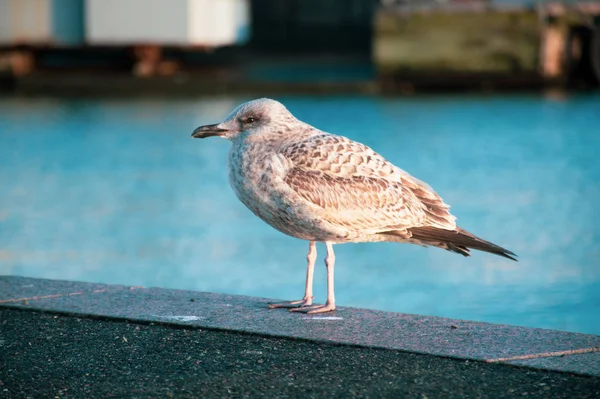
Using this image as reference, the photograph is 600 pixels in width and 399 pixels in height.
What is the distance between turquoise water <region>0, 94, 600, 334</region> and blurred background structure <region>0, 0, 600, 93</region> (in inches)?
204

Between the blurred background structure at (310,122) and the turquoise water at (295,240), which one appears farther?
the blurred background structure at (310,122)

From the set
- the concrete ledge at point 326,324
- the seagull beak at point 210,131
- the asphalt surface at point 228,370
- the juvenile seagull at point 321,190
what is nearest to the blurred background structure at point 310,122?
the concrete ledge at point 326,324

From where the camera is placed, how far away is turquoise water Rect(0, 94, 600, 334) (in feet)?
43.2

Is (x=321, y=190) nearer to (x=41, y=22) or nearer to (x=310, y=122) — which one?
(x=310, y=122)

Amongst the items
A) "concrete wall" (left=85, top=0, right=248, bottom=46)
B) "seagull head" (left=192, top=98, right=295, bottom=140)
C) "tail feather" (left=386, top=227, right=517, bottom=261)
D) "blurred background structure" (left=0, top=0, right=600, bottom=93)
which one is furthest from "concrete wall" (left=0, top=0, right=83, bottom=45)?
"tail feather" (left=386, top=227, right=517, bottom=261)

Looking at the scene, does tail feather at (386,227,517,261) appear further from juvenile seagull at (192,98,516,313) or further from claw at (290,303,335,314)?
claw at (290,303,335,314)

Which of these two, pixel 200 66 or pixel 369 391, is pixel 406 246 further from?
pixel 200 66

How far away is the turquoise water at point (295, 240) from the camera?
13.2 m

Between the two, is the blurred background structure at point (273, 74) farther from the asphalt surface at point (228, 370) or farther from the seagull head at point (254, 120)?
the asphalt surface at point (228, 370)

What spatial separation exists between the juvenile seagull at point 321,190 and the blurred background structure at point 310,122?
6013 mm

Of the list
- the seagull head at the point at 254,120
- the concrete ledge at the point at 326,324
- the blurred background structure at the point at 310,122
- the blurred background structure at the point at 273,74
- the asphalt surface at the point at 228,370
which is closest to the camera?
the asphalt surface at the point at 228,370

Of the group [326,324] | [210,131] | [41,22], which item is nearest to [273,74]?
[41,22]

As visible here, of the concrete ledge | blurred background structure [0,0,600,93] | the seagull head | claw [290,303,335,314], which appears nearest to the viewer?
the concrete ledge

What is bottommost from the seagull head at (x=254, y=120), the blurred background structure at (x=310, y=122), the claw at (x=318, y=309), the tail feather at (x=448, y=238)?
the blurred background structure at (x=310, y=122)
